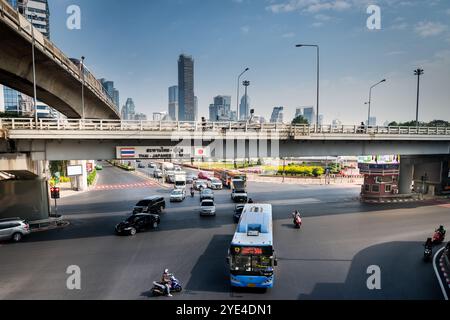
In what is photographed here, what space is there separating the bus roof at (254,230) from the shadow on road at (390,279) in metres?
3.10

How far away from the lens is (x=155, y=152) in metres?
22.7

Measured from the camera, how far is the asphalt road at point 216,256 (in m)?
13.9

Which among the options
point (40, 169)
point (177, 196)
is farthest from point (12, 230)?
point (177, 196)

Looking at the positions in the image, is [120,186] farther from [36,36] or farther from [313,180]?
[313,180]

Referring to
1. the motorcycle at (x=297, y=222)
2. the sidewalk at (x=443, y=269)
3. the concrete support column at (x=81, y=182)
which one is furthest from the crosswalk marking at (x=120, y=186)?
the sidewalk at (x=443, y=269)

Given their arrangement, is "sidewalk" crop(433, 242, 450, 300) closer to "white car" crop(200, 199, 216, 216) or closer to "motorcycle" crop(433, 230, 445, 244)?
"motorcycle" crop(433, 230, 445, 244)

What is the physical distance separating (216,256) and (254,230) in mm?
4311

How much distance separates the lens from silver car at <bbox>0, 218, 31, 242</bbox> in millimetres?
21594

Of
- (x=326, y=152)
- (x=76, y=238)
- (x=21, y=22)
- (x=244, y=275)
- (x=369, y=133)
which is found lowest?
(x=76, y=238)

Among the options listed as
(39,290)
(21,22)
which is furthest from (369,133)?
(21,22)
